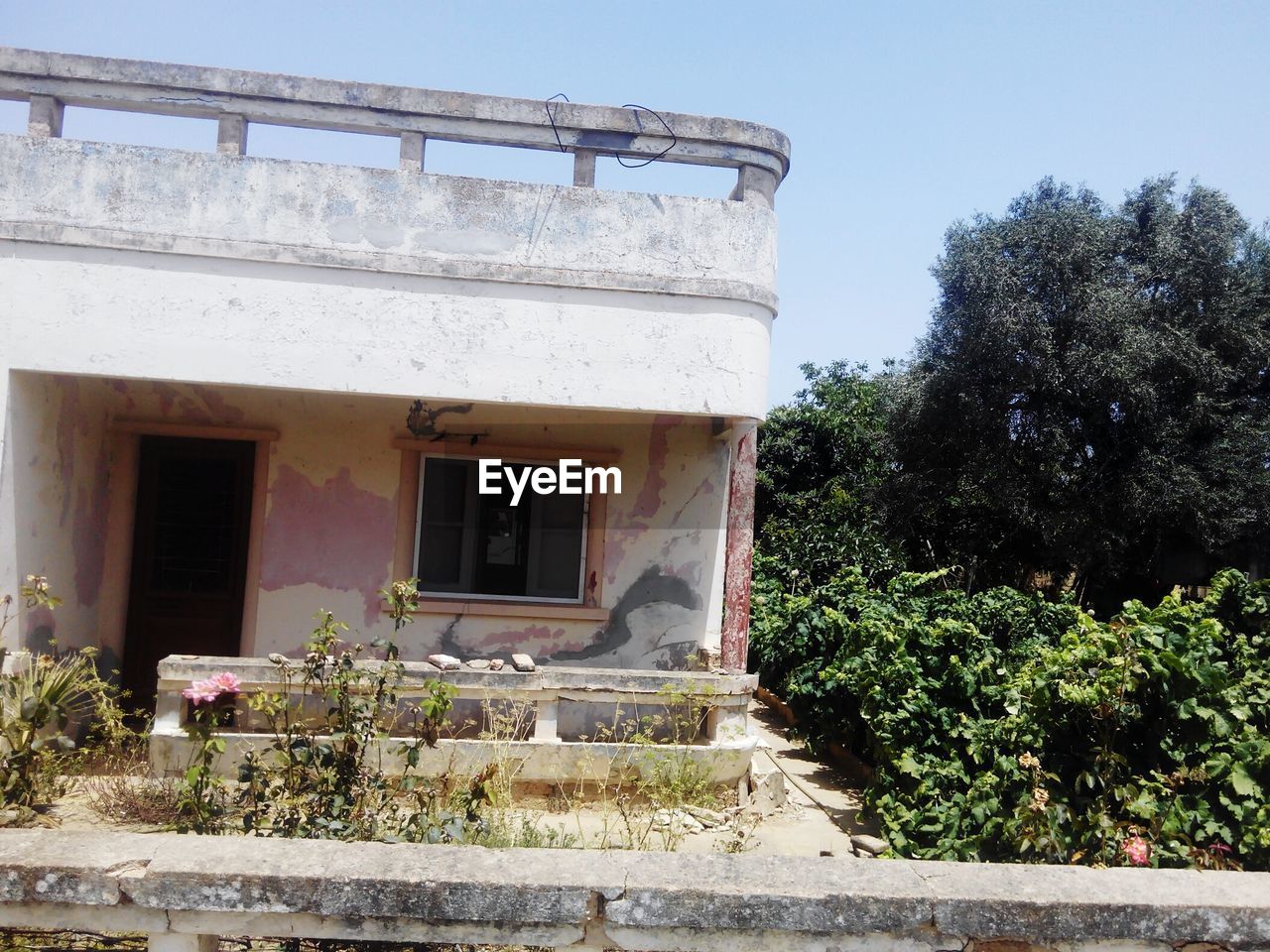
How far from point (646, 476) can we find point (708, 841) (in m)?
2.84

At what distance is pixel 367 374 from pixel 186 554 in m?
2.66

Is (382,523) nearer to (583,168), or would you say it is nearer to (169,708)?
(169,708)

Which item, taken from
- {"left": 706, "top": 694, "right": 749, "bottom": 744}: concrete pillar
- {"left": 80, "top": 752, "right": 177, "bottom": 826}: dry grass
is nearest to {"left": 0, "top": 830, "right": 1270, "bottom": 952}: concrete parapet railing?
{"left": 80, "top": 752, "right": 177, "bottom": 826}: dry grass

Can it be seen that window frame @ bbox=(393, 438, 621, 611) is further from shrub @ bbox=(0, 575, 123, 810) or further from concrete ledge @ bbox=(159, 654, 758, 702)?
shrub @ bbox=(0, 575, 123, 810)

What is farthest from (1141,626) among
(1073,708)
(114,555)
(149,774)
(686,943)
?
(114,555)

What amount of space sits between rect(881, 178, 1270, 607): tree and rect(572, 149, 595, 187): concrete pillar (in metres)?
9.83

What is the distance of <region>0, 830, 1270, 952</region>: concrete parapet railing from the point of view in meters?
2.80

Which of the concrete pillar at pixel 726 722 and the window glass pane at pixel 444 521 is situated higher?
the window glass pane at pixel 444 521

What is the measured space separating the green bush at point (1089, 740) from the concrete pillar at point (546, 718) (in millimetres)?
1919

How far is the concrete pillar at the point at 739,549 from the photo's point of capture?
7.34 meters

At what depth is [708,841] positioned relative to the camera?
5973 mm

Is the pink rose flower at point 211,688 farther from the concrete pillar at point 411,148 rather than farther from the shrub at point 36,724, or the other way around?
the concrete pillar at point 411,148

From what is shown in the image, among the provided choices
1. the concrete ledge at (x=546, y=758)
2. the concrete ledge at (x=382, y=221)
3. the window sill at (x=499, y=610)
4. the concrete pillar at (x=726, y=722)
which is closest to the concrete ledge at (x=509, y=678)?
the concrete pillar at (x=726, y=722)

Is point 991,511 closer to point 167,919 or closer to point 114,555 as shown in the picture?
point 114,555
